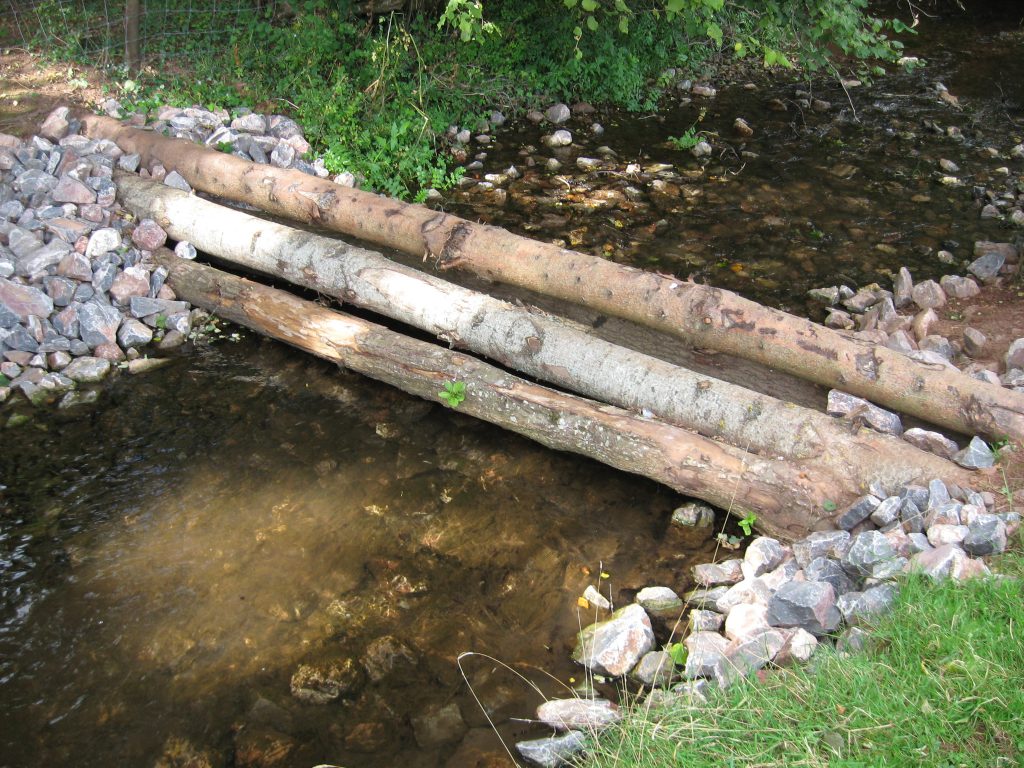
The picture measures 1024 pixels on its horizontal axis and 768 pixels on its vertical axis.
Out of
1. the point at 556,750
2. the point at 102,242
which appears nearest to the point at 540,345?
the point at 556,750

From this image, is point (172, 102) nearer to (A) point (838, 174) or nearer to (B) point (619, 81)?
(B) point (619, 81)

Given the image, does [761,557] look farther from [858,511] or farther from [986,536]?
[986,536]

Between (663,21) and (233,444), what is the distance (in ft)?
23.7

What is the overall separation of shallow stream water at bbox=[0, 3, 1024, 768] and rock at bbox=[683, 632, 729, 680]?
54 cm

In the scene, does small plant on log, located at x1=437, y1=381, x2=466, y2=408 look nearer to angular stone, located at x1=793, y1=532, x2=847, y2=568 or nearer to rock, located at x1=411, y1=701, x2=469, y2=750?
rock, located at x1=411, y1=701, x2=469, y2=750

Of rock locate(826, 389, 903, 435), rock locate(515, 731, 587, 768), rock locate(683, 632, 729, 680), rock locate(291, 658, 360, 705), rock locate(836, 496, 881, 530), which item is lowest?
rock locate(291, 658, 360, 705)

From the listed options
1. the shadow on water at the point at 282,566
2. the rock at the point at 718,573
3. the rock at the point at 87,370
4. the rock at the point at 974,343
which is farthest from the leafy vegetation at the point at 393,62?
the rock at the point at 718,573

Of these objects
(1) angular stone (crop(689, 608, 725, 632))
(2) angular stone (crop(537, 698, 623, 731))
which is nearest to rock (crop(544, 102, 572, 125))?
(1) angular stone (crop(689, 608, 725, 632))

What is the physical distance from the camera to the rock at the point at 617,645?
3.58 meters

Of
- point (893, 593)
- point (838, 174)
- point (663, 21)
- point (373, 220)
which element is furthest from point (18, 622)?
point (663, 21)

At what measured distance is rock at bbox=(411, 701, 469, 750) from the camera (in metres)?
3.35

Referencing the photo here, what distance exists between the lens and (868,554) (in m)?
3.56

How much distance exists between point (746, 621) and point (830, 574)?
1.46ft

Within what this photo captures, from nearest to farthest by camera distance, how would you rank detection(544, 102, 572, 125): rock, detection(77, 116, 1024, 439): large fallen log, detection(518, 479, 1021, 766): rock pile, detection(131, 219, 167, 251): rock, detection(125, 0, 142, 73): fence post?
detection(518, 479, 1021, 766): rock pile < detection(77, 116, 1024, 439): large fallen log < detection(131, 219, 167, 251): rock < detection(125, 0, 142, 73): fence post < detection(544, 102, 572, 125): rock
